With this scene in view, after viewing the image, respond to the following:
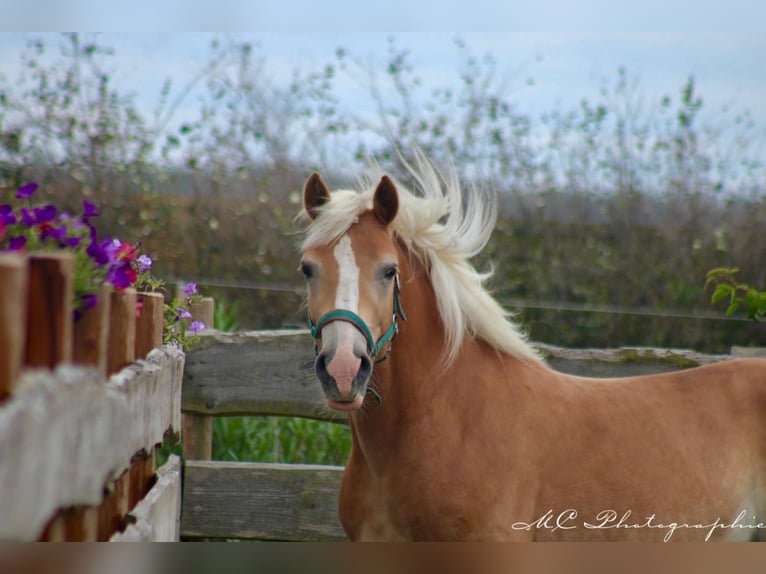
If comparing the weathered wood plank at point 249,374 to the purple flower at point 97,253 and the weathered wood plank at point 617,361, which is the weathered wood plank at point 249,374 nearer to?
the weathered wood plank at point 617,361

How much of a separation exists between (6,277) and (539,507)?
1965mm

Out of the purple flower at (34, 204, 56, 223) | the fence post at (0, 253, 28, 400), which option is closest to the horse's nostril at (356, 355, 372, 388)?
the purple flower at (34, 204, 56, 223)

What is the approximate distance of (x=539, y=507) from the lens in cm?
250

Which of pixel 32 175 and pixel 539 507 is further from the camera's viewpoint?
pixel 32 175

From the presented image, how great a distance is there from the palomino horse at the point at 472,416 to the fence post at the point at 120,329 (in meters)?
0.62

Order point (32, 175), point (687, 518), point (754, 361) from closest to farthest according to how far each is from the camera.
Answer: point (687, 518) → point (754, 361) → point (32, 175)

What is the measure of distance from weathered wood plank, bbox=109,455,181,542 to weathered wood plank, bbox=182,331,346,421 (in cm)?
103

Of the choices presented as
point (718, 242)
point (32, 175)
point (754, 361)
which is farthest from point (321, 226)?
point (718, 242)

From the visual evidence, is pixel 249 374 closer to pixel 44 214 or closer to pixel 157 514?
pixel 157 514

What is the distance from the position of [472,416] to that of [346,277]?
2.02ft

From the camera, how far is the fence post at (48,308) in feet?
3.61

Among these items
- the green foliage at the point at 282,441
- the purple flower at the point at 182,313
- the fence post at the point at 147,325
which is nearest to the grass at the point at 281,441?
the green foliage at the point at 282,441

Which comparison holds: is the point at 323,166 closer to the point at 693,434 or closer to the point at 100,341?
the point at 693,434

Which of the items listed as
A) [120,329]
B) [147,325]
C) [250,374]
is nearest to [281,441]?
[250,374]
